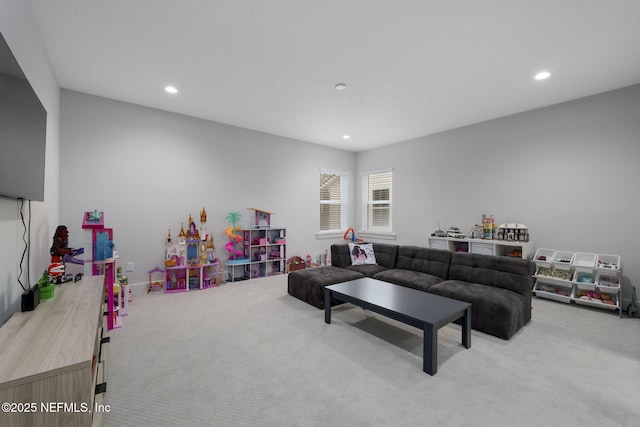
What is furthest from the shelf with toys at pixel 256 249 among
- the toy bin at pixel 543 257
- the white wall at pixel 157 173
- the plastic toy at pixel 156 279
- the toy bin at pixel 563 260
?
the toy bin at pixel 563 260

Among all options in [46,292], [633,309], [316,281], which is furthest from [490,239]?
[46,292]

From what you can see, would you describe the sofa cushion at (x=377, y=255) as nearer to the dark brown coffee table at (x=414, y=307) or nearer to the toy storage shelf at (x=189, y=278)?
the dark brown coffee table at (x=414, y=307)

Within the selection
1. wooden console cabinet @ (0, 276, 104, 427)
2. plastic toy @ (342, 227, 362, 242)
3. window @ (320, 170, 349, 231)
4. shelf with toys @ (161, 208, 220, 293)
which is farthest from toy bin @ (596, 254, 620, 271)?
shelf with toys @ (161, 208, 220, 293)

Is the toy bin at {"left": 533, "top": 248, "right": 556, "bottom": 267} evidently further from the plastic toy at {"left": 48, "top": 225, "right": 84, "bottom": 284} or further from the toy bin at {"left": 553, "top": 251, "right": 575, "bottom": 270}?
the plastic toy at {"left": 48, "top": 225, "right": 84, "bottom": 284}

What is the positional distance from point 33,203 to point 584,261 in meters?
6.17

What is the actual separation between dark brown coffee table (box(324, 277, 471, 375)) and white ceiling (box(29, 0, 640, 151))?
2.43 meters

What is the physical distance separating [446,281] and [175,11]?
12.6 feet

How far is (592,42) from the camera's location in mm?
2459

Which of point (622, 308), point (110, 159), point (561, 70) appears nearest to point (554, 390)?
point (622, 308)

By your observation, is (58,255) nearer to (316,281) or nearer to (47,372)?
(47,372)

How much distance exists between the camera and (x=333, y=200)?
6.57m

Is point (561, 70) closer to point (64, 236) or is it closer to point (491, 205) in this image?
point (491, 205)

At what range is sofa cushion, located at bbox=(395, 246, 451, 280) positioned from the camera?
3.61 meters

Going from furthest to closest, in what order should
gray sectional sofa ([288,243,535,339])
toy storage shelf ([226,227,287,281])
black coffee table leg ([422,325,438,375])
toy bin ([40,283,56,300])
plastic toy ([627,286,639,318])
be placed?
toy storage shelf ([226,227,287,281]) → plastic toy ([627,286,639,318]) → gray sectional sofa ([288,243,535,339]) → black coffee table leg ([422,325,438,375]) → toy bin ([40,283,56,300])
